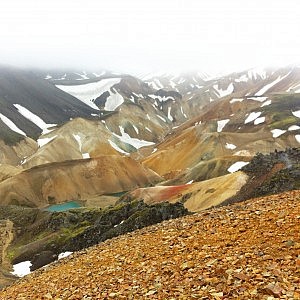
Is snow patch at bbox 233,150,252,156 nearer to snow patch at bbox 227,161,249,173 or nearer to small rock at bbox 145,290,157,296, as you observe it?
snow patch at bbox 227,161,249,173

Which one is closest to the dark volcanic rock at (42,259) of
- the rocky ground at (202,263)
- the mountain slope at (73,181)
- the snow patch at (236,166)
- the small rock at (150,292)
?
the rocky ground at (202,263)

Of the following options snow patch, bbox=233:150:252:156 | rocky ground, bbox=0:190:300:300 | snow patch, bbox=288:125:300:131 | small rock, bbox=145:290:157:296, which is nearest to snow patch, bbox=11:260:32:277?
rocky ground, bbox=0:190:300:300

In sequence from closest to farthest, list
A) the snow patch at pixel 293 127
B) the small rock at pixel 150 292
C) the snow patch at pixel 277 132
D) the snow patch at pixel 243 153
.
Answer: the small rock at pixel 150 292, the snow patch at pixel 243 153, the snow patch at pixel 277 132, the snow patch at pixel 293 127

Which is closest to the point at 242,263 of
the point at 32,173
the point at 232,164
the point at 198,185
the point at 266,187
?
the point at 266,187

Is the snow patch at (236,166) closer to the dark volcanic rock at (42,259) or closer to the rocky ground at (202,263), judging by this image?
the dark volcanic rock at (42,259)

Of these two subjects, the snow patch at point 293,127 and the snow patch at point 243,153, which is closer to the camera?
the snow patch at point 243,153

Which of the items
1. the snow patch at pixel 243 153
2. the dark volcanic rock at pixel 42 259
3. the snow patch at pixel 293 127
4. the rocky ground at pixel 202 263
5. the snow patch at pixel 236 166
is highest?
the rocky ground at pixel 202 263

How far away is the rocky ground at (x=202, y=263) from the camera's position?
1296 centimetres

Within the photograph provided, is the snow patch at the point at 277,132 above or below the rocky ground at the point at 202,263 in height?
below

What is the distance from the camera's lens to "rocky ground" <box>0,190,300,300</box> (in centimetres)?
1296

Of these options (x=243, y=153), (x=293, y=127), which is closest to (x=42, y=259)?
(x=243, y=153)

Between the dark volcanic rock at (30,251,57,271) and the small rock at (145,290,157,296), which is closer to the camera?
the small rock at (145,290,157,296)

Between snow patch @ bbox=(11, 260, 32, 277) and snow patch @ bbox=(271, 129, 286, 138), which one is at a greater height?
snow patch @ bbox=(11, 260, 32, 277)

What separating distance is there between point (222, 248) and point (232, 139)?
6984 inches
